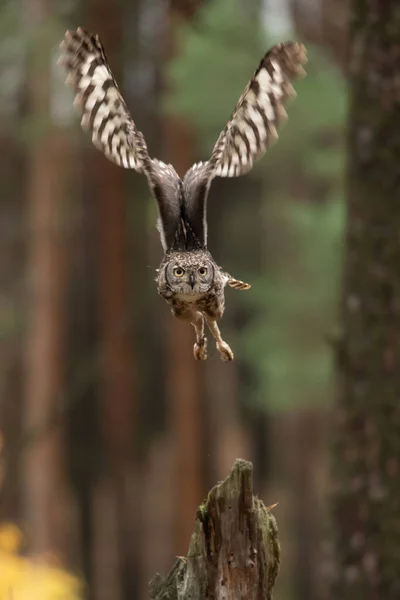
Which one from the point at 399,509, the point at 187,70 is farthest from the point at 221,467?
the point at 399,509

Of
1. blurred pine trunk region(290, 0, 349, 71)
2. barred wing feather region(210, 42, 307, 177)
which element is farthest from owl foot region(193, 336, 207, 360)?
blurred pine trunk region(290, 0, 349, 71)

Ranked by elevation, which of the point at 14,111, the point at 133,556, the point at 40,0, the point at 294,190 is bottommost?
the point at 133,556

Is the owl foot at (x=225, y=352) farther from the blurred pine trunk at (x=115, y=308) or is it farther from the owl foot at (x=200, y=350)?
the blurred pine trunk at (x=115, y=308)

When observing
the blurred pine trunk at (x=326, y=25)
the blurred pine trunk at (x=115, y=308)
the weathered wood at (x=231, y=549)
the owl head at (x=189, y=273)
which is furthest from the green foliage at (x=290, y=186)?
the owl head at (x=189, y=273)

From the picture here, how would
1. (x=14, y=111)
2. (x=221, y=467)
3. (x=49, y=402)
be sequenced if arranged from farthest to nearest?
1. (x=221, y=467)
2. (x=14, y=111)
3. (x=49, y=402)

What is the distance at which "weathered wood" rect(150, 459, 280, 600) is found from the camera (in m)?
3.07

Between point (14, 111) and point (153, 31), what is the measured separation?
264cm

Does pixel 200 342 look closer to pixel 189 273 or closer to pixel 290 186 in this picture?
pixel 189 273

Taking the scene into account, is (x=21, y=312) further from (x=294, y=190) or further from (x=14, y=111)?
(x=294, y=190)

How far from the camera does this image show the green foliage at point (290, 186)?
360 inches

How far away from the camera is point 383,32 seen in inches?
262

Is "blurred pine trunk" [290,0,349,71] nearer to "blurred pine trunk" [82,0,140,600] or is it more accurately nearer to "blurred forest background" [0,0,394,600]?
"blurred forest background" [0,0,394,600]

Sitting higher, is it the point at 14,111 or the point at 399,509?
the point at 14,111

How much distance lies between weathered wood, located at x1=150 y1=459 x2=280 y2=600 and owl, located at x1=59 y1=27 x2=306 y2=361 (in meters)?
0.48
